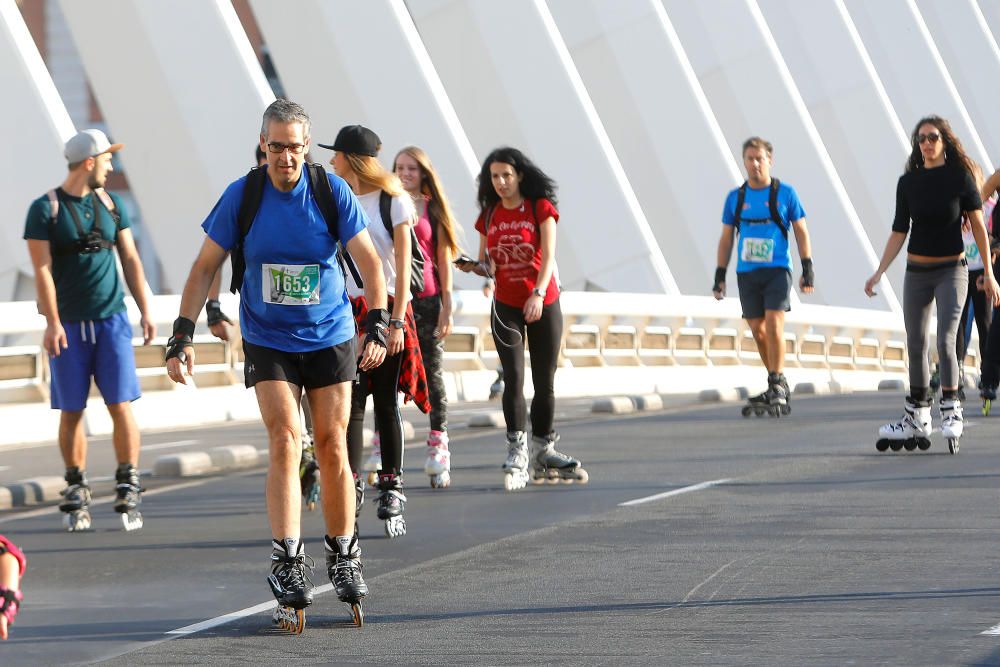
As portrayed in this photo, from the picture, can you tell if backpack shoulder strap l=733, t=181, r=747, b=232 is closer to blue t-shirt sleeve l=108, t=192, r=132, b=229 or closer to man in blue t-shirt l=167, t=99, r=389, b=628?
blue t-shirt sleeve l=108, t=192, r=132, b=229

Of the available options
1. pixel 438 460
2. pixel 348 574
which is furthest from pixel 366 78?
pixel 348 574

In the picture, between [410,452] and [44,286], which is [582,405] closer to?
[410,452]

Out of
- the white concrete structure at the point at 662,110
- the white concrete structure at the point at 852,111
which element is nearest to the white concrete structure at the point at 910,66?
the white concrete structure at the point at 852,111

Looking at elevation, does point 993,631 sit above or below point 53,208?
below

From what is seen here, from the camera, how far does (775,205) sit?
15.8 m

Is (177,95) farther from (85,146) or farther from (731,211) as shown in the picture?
(85,146)

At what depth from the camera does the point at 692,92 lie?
29406 mm

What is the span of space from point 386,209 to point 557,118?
16.5 meters

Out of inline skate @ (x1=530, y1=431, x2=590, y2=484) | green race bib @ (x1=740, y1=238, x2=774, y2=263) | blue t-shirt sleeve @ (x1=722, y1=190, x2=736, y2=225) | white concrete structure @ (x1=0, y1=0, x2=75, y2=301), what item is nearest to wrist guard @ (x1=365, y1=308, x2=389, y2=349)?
inline skate @ (x1=530, y1=431, x2=590, y2=484)

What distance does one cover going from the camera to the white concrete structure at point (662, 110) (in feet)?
96.8

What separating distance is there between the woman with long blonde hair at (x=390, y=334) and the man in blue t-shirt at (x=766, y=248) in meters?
6.62

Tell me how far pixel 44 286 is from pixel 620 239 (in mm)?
16542

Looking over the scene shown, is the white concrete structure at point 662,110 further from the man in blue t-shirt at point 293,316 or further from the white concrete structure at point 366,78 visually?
the man in blue t-shirt at point 293,316

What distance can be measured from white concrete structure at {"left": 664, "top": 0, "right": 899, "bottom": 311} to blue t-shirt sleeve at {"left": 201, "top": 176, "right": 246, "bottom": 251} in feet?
88.8
